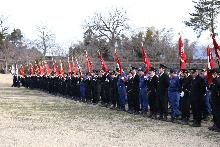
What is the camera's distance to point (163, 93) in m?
14.9

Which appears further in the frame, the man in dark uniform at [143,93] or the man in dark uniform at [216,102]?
the man in dark uniform at [143,93]

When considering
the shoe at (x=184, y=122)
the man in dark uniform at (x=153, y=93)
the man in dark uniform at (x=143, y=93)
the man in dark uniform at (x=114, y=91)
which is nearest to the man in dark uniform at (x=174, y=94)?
the shoe at (x=184, y=122)

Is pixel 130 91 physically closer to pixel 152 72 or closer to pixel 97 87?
pixel 152 72

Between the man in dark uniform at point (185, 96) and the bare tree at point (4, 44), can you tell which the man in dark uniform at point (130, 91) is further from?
the bare tree at point (4, 44)

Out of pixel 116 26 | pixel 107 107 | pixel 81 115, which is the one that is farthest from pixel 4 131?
pixel 116 26

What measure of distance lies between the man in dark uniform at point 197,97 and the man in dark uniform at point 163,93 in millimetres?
1701

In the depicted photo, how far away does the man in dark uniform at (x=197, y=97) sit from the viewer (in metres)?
13.0

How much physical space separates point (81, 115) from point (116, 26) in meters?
50.0

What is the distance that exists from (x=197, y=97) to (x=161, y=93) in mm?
2016

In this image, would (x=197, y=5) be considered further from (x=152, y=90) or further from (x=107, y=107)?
(x=152, y=90)

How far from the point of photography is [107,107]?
787 inches

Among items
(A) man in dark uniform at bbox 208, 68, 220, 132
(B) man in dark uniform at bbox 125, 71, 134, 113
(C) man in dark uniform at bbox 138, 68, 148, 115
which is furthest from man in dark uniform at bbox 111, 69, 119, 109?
(A) man in dark uniform at bbox 208, 68, 220, 132

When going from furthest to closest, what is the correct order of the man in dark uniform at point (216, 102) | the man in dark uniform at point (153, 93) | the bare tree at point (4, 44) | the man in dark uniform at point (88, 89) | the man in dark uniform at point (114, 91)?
the bare tree at point (4, 44), the man in dark uniform at point (88, 89), the man in dark uniform at point (114, 91), the man in dark uniform at point (153, 93), the man in dark uniform at point (216, 102)

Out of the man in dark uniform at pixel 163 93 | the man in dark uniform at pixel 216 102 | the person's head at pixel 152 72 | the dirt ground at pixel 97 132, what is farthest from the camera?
the person's head at pixel 152 72
